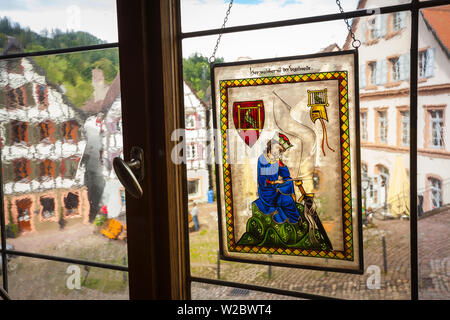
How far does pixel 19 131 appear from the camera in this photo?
145 centimetres

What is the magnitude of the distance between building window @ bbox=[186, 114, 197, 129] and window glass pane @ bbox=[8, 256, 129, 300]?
2.02ft

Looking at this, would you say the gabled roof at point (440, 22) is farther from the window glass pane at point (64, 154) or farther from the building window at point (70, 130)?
the building window at point (70, 130)

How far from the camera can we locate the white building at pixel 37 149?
134 centimetres

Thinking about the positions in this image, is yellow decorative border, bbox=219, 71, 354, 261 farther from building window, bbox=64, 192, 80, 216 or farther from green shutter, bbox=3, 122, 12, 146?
green shutter, bbox=3, 122, 12, 146

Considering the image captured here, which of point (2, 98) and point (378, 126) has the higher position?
point (2, 98)

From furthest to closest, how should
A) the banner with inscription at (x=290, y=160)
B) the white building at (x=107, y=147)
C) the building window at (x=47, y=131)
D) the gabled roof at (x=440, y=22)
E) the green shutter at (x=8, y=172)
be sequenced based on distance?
the green shutter at (x=8, y=172) < the building window at (x=47, y=131) < the white building at (x=107, y=147) < the banner with inscription at (x=290, y=160) < the gabled roof at (x=440, y=22)

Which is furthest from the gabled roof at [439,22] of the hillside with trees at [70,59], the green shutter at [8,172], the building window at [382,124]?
the green shutter at [8,172]

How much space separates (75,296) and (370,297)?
1.10 metres

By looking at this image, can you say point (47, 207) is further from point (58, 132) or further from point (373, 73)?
point (373, 73)

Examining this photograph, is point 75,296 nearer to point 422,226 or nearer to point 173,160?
point 173,160

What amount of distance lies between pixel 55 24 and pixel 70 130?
410mm

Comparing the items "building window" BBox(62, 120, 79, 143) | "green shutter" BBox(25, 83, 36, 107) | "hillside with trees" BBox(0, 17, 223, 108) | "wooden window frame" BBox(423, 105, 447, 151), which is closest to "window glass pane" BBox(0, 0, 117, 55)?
"hillside with trees" BBox(0, 17, 223, 108)

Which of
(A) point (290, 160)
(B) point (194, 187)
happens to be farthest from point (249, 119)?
(B) point (194, 187)

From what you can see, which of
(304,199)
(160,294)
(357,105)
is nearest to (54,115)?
(160,294)
